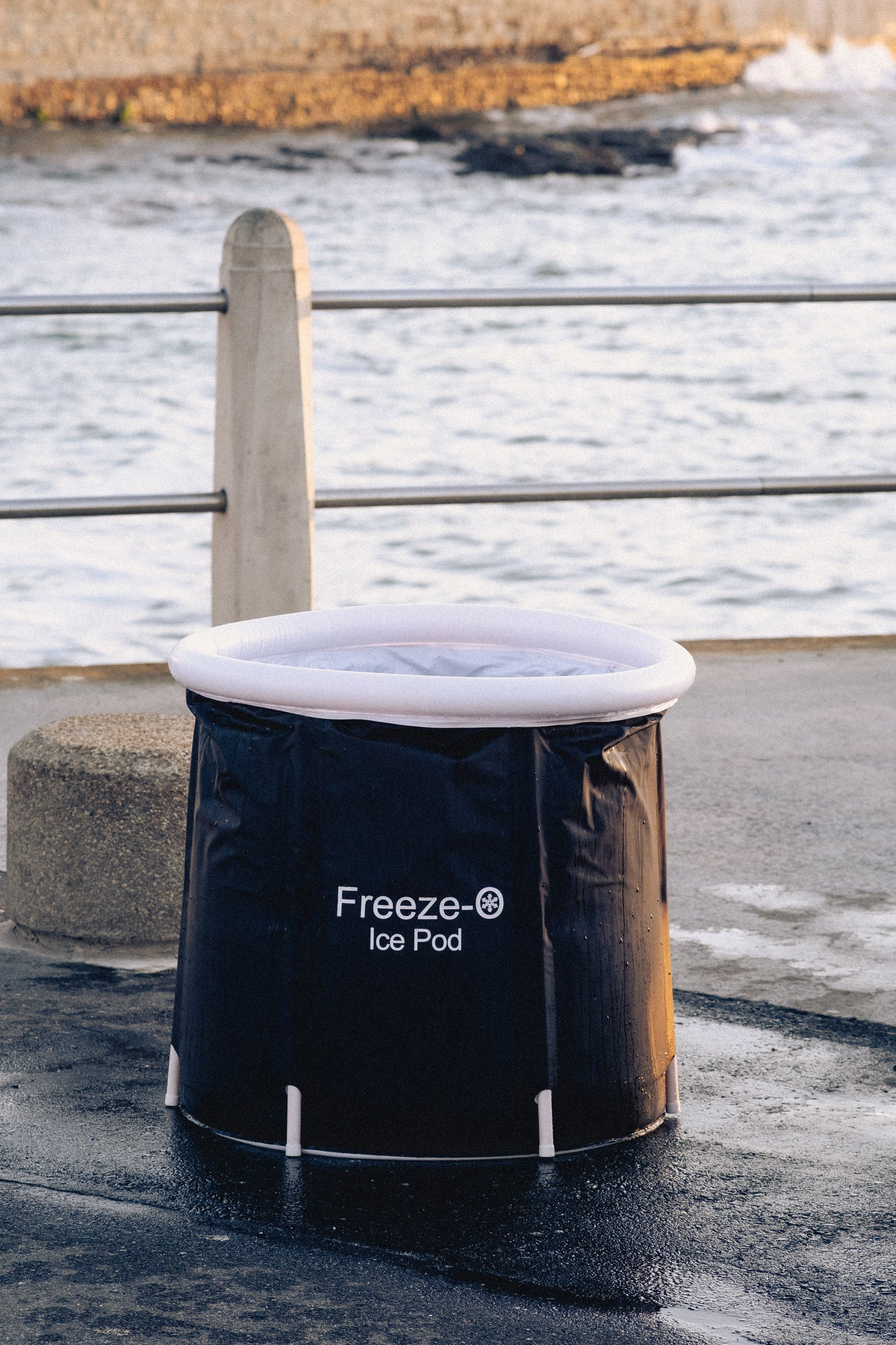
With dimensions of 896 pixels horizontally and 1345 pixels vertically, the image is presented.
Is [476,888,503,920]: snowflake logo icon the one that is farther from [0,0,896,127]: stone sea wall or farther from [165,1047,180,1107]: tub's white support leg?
[0,0,896,127]: stone sea wall

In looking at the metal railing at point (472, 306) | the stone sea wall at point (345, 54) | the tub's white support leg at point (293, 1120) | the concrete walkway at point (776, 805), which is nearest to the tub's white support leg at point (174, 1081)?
the tub's white support leg at point (293, 1120)

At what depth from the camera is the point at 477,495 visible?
5.51 meters

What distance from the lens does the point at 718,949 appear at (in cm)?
364

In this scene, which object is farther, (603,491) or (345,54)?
(345,54)

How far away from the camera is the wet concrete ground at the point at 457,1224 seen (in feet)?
7.54

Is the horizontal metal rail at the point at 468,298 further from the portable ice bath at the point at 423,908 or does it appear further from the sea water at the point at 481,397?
the portable ice bath at the point at 423,908

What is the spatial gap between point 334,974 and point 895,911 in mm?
1587

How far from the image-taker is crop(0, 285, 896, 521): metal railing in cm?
527

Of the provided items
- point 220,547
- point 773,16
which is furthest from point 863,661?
point 773,16

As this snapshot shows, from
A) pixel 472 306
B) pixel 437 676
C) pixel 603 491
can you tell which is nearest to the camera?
pixel 437 676

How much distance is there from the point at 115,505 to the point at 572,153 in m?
54.8

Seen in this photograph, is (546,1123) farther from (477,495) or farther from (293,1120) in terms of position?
(477,495)

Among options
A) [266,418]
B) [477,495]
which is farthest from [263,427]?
[477,495]

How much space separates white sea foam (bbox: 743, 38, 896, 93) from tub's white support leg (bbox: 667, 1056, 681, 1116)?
6377 cm
